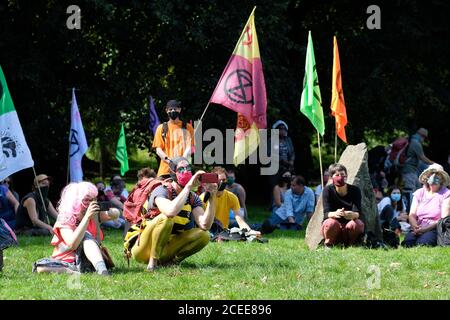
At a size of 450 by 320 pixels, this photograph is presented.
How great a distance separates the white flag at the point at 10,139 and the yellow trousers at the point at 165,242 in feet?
12.0

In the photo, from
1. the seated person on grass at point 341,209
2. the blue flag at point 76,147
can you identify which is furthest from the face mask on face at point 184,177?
the blue flag at point 76,147

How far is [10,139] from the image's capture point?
46.0 ft

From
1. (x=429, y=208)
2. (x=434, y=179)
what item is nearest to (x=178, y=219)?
(x=429, y=208)

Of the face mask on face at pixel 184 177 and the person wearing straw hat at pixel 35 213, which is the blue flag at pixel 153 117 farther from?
the face mask on face at pixel 184 177

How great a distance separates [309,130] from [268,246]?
45.3 ft

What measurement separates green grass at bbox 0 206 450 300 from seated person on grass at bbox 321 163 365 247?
16.8 inches

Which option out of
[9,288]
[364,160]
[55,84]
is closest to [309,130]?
[55,84]

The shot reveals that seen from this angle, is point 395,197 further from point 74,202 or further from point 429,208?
point 74,202

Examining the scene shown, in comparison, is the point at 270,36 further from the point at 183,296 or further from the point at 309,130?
the point at 183,296

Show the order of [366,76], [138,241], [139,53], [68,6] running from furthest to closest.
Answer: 1. [366,76]
2. [139,53]
3. [68,6]
4. [138,241]

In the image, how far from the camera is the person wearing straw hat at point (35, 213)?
1595cm

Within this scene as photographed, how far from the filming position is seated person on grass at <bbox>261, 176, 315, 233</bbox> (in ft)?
57.8

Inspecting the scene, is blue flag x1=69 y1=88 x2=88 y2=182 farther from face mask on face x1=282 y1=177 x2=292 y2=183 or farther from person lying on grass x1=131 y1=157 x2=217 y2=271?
person lying on grass x1=131 y1=157 x2=217 y2=271

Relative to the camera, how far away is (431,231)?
44.9ft
